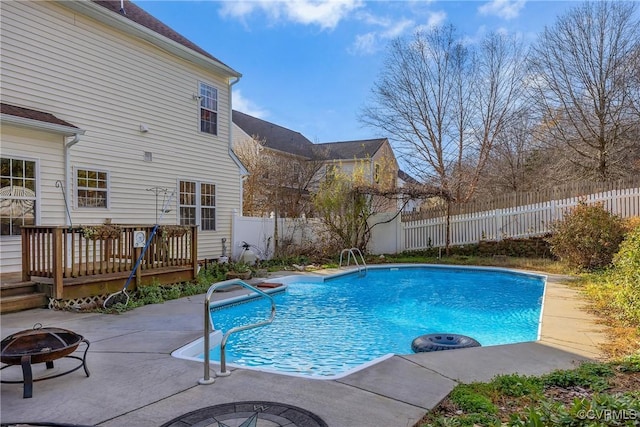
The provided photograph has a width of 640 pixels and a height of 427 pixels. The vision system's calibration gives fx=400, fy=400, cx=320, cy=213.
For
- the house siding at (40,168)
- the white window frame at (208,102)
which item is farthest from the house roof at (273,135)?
the house siding at (40,168)

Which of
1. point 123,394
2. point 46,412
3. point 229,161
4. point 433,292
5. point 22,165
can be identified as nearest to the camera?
point 46,412

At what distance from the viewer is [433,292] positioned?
980 centimetres

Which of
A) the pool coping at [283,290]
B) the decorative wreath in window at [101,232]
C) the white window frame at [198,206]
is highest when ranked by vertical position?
the white window frame at [198,206]

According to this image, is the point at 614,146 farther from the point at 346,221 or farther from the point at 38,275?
the point at 38,275

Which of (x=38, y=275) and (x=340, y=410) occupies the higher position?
(x=38, y=275)

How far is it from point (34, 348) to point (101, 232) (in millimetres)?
3695

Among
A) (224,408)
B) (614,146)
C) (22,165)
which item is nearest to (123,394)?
(224,408)

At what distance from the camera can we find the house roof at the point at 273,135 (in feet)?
74.7

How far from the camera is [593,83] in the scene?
14.8 metres

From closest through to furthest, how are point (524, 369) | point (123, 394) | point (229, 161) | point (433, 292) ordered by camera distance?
point (123, 394) → point (524, 369) → point (433, 292) → point (229, 161)

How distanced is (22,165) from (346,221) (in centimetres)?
961

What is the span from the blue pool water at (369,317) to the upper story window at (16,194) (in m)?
4.06

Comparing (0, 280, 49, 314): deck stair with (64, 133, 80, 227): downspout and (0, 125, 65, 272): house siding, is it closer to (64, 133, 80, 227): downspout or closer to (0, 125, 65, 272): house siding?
(0, 125, 65, 272): house siding

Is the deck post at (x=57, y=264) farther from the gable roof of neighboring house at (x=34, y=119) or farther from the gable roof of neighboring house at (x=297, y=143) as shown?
the gable roof of neighboring house at (x=297, y=143)
